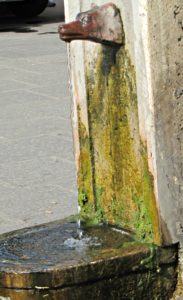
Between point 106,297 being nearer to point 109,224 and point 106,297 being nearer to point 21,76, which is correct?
→ point 109,224

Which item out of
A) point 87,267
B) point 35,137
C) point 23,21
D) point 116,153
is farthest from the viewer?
point 23,21

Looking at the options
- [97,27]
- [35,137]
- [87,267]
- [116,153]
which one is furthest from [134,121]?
[35,137]

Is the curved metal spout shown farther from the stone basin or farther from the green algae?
the stone basin

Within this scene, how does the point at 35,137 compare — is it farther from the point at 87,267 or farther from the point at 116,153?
the point at 87,267

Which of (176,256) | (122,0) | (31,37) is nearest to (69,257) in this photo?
(176,256)

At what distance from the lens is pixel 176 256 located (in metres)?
3.61

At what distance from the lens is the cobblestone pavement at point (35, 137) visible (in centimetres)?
527

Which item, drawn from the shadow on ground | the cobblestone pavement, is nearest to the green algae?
the cobblestone pavement

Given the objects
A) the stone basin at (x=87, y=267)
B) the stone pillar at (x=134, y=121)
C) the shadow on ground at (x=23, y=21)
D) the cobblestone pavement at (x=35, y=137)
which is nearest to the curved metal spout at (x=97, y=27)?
the stone pillar at (x=134, y=121)

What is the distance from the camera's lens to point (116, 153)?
3664mm

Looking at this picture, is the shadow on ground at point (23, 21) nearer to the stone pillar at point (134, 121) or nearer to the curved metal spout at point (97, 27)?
the stone pillar at point (134, 121)

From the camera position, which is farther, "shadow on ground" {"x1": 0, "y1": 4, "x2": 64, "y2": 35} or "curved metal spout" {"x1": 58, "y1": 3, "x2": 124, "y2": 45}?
"shadow on ground" {"x1": 0, "y1": 4, "x2": 64, "y2": 35}

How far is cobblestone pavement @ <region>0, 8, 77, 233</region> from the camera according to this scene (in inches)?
207

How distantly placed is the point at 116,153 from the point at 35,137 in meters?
2.99
